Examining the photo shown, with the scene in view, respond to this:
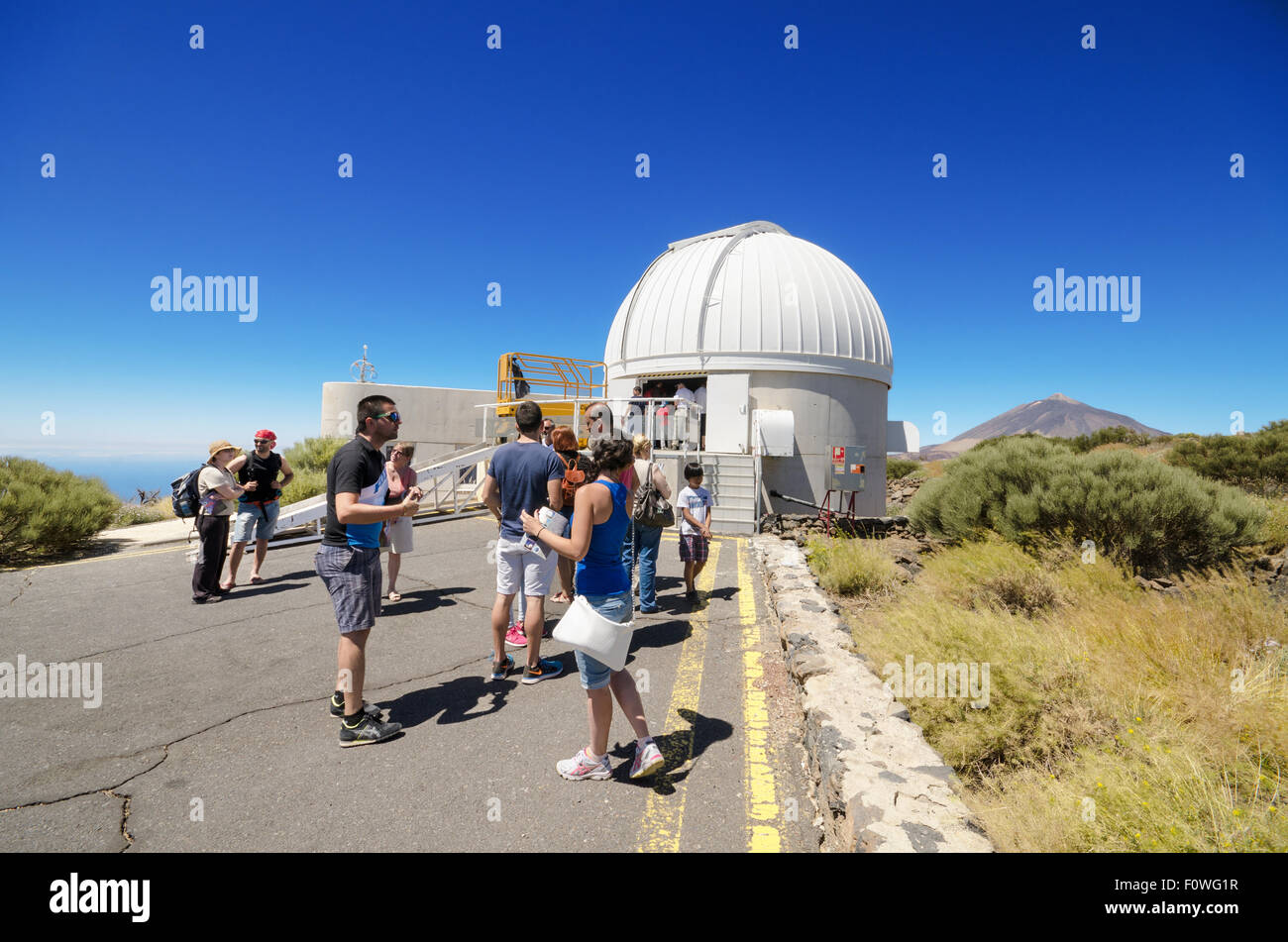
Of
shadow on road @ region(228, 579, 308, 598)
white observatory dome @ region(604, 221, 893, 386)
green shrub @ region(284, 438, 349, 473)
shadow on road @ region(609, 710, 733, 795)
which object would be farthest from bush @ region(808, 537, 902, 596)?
green shrub @ region(284, 438, 349, 473)

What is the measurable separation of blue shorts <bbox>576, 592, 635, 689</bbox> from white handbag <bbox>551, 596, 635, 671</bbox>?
0.05m

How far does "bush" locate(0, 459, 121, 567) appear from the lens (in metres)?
6.86

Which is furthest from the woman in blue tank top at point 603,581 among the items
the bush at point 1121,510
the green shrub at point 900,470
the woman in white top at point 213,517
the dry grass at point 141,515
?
the green shrub at point 900,470

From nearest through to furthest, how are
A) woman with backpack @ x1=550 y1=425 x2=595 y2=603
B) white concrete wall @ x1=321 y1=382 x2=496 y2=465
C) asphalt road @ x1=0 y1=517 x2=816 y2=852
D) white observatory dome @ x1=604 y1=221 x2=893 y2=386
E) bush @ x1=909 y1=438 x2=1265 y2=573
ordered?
asphalt road @ x1=0 y1=517 x2=816 y2=852
woman with backpack @ x1=550 y1=425 x2=595 y2=603
bush @ x1=909 y1=438 x2=1265 y2=573
white observatory dome @ x1=604 y1=221 x2=893 y2=386
white concrete wall @ x1=321 y1=382 x2=496 y2=465

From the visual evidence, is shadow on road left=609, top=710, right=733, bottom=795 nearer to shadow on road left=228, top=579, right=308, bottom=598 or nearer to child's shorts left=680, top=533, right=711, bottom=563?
child's shorts left=680, top=533, right=711, bottom=563

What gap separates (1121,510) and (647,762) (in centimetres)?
741

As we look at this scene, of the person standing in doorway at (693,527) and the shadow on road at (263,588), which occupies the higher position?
the person standing in doorway at (693,527)

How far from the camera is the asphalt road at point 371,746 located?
2.20 meters

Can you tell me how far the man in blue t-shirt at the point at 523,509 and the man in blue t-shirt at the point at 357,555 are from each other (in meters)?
0.68

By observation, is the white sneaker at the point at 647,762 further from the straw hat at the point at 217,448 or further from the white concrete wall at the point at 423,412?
the white concrete wall at the point at 423,412

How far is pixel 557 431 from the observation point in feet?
12.7
